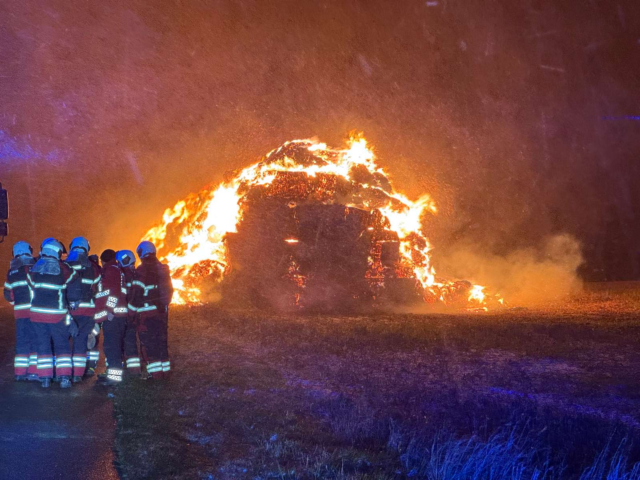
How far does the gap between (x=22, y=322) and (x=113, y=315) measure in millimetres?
1288

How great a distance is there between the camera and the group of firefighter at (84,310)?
8414 millimetres

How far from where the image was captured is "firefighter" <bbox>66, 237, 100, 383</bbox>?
28.5 ft

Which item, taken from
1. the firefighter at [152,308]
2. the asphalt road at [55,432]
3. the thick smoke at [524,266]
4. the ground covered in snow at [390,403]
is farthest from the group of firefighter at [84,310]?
the thick smoke at [524,266]

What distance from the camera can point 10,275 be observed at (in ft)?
28.8

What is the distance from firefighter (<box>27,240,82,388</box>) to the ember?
8.12 meters

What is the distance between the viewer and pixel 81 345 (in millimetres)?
8734

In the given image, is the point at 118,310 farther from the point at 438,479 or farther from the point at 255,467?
the point at 438,479

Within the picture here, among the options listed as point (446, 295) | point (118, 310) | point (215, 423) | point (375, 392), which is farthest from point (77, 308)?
point (446, 295)

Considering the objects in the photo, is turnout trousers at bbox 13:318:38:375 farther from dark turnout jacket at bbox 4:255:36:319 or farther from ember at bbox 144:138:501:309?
ember at bbox 144:138:501:309

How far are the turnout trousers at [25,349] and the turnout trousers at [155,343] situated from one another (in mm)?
1448

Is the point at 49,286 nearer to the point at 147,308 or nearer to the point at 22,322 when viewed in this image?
the point at 22,322

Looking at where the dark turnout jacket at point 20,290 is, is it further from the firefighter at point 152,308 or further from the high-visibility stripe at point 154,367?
the high-visibility stripe at point 154,367

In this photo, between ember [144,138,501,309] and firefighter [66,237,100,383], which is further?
ember [144,138,501,309]

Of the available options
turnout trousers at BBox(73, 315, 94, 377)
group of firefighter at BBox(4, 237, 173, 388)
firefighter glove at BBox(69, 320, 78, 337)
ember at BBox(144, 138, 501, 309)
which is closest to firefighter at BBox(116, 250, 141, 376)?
group of firefighter at BBox(4, 237, 173, 388)
